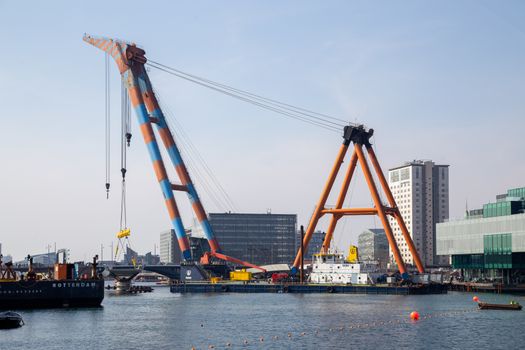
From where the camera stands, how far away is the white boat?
370 ft

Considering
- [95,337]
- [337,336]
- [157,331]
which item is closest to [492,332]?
[337,336]

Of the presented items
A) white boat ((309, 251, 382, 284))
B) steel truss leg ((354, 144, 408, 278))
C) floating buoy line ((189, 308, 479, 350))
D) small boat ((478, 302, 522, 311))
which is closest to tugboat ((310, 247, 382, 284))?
white boat ((309, 251, 382, 284))

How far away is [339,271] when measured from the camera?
11394 centimetres

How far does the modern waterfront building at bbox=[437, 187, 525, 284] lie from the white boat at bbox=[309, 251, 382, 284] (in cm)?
2082

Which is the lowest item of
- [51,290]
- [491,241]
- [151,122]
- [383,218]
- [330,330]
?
[330,330]

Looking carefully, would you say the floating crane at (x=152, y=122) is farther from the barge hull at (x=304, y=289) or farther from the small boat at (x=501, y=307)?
the small boat at (x=501, y=307)

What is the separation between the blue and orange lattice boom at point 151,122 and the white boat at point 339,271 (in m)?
23.3

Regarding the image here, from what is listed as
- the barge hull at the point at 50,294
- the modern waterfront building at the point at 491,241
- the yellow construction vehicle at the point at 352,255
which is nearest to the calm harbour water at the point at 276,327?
the barge hull at the point at 50,294

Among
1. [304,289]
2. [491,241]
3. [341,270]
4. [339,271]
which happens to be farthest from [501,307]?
[491,241]

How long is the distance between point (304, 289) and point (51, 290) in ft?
141

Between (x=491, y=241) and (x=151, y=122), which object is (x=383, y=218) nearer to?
(x=491, y=241)

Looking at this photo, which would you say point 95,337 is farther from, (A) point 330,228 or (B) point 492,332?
(A) point 330,228

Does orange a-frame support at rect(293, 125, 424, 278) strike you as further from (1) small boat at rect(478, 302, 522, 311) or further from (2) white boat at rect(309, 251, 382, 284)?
(1) small boat at rect(478, 302, 522, 311)

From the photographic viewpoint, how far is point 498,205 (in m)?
124
